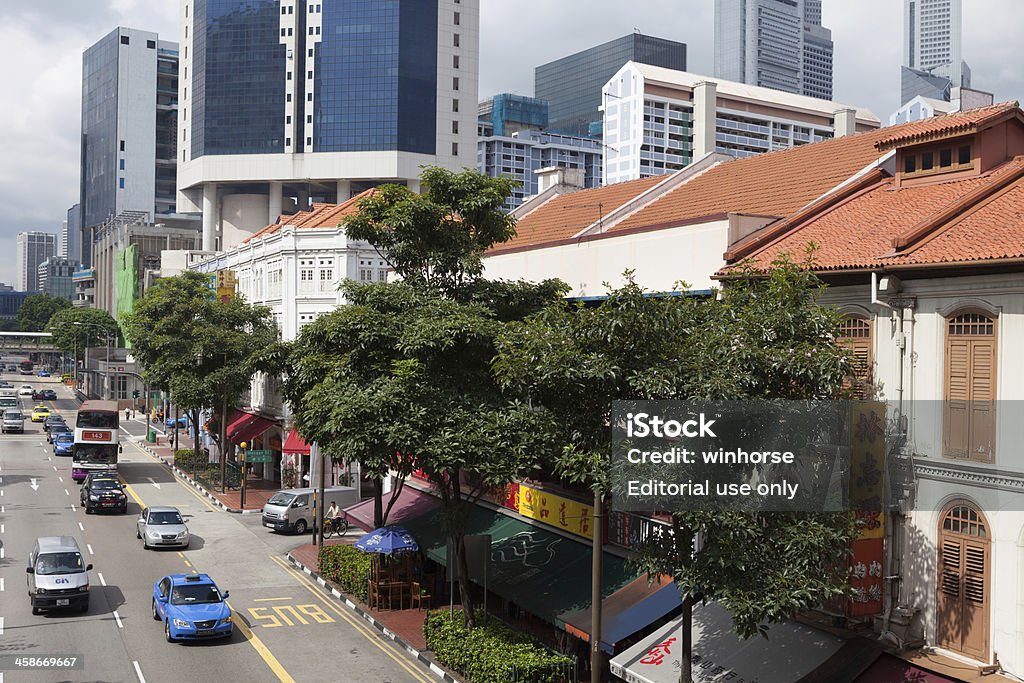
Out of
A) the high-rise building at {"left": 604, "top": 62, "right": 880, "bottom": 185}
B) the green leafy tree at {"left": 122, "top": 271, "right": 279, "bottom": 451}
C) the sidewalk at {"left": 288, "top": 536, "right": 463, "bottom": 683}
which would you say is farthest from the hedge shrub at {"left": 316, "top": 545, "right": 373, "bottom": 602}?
the high-rise building at {"left": 604, "top": 62, "right": 880, "bottom": 185}

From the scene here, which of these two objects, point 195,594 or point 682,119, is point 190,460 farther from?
point 682,119

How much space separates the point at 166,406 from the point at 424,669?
245 ft

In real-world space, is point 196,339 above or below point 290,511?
above

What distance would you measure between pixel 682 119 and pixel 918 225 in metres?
144

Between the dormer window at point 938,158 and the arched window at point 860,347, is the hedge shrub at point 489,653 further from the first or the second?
the dormer window at point 938,158

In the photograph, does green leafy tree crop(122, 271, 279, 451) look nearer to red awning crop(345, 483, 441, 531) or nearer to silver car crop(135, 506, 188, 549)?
silver car crop(135, 506, 188, 549)

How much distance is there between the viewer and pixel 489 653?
22188 mm

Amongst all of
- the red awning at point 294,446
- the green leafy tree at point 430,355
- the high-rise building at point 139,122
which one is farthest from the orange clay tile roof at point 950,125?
the high-rise building at point 139,122

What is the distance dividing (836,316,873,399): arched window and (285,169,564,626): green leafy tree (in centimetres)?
609

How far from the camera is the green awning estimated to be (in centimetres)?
2291

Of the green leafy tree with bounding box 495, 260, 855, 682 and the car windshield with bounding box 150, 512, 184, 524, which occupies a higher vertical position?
the green leafy tree with bounding box 495, 260, 855, 682

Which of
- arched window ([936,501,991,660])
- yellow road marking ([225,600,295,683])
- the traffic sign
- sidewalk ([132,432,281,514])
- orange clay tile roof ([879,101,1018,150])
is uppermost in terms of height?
orange clay tile roof ([879,101,1018,150])

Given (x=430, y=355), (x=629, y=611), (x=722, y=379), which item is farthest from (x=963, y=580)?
(x=430, y=355)

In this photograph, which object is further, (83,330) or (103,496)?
(83,330)
